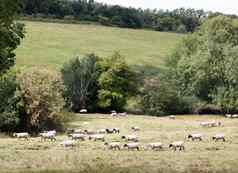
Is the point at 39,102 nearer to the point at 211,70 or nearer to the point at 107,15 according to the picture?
the point at 211,70

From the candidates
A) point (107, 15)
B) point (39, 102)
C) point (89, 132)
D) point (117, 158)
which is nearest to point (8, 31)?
point (117, 158)

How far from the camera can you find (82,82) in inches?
3873

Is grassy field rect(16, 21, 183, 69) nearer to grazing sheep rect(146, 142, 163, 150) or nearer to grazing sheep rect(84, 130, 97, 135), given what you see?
grazing sheep rect(84, 130, 97, 135)

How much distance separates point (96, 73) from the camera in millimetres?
100562

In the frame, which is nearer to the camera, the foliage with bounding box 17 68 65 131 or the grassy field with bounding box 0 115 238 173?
the grassy field with bounding box 0 115 238 173

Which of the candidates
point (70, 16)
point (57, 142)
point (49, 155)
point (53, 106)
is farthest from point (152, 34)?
point (49, 155)

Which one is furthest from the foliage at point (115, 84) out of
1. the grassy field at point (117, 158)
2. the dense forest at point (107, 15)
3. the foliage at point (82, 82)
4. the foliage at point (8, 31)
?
the dense forest at point (107, 15)

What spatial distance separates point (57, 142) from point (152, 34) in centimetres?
12113

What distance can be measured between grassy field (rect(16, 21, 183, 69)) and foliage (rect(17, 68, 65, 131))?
170 ft

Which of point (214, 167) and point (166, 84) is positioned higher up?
point (214, 167)

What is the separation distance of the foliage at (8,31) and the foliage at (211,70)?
239ft

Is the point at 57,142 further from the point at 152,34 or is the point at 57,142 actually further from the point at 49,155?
the point at 152,34

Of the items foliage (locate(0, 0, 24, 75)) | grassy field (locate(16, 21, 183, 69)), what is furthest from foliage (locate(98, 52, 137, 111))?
foliage (locate(0, 0, 24, 75))

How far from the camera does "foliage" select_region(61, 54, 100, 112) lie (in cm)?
9744
